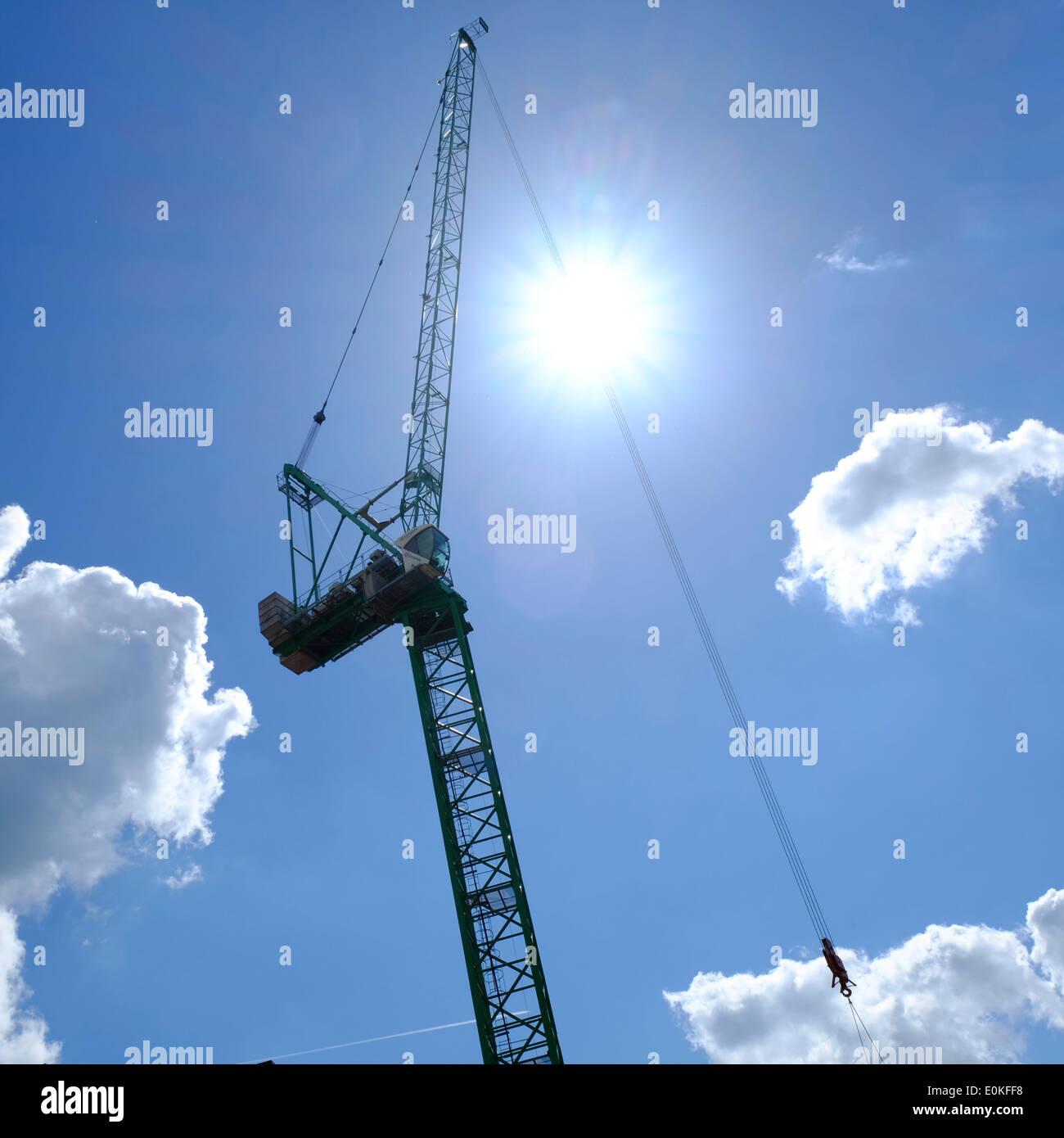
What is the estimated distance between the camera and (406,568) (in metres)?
56.0

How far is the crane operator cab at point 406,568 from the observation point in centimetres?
5584

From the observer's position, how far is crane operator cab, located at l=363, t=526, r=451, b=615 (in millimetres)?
55844

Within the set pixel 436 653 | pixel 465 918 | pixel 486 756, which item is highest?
pixel 436 653
